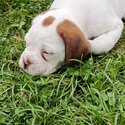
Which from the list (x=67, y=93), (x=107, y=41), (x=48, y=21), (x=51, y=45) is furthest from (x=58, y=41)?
(x=107, y=41)

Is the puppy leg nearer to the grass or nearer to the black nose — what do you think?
the grass

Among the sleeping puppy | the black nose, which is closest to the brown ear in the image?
the sleeping puppy

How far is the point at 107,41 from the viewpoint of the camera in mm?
4094

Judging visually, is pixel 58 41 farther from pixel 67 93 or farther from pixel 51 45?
pixel 67 93

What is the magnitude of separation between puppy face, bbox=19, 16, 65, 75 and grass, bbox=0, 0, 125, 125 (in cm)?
10

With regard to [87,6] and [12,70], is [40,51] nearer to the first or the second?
[12,70]

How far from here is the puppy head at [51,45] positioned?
3.71m

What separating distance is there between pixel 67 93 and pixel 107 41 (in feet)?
2.38

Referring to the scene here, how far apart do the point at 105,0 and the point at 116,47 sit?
0.47m

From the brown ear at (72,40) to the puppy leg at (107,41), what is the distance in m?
0.20

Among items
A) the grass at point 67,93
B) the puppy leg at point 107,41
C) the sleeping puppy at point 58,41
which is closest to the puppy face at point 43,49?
the sleeping puppy at point 58,41

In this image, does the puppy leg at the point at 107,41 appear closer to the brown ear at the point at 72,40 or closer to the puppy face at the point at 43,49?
the brown ear at the point at 72,40

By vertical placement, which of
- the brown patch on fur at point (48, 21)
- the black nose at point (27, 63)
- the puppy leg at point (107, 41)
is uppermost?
the brown patch on fur at point (48, 21)

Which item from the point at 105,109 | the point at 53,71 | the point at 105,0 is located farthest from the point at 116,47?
the point at 105,109
